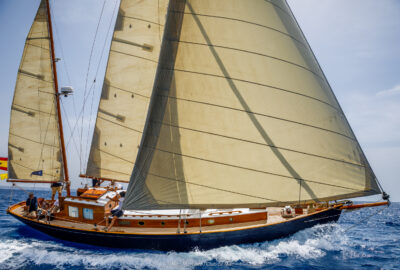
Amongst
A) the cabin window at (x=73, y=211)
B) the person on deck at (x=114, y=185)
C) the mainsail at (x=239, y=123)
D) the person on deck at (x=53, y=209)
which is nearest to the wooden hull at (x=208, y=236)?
the cabin window at (x=73, y=211)

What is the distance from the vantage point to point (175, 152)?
26.1 ft

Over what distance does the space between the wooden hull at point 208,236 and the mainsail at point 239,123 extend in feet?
6.50

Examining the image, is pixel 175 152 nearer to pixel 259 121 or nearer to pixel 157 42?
pixel 259 121

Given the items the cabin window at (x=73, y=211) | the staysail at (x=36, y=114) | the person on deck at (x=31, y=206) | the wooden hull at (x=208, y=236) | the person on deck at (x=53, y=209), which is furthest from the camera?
the staysail at (x=36, y=114)

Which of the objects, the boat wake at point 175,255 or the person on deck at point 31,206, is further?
the person on deck at point 31,206

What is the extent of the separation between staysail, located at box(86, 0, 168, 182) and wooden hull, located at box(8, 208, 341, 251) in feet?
11.2

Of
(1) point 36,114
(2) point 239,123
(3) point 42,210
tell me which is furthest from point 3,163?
(2) point 239,123

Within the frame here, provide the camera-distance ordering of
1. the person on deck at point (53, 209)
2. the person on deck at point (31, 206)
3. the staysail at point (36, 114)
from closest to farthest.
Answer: the person on deck at point (53, 209) → the person on deck at point (31, 206) → the staysail at point (36, 114)

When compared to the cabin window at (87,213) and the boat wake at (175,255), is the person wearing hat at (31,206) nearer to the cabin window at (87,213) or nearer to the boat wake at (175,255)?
the boat wake at (175,255)

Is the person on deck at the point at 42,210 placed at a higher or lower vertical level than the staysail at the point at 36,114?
lower

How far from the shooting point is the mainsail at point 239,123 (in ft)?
25.2

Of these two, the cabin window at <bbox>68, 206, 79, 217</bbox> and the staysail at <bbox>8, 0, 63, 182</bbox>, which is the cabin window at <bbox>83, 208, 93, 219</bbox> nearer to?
the cabin window at <bbox>68, 206, 79, 217</bbox>

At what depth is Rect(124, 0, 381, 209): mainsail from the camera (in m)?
7.68

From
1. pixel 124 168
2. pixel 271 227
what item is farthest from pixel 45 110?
pixel 271 227
